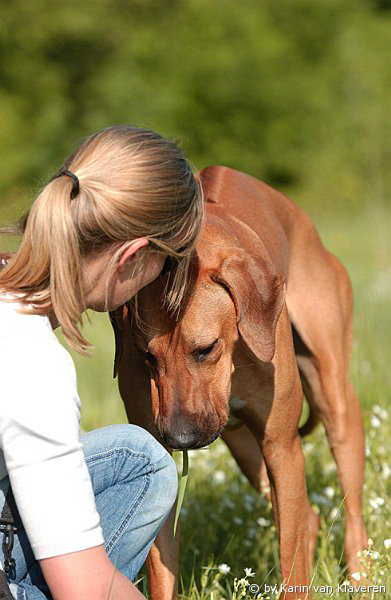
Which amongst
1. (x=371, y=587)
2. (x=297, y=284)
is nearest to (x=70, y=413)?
(x=371, y=587)

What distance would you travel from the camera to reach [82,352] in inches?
101

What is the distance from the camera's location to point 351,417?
14.7 feet

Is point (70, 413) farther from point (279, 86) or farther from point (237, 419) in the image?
point (279, 86)

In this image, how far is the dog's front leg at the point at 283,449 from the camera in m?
3.56

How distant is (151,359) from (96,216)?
92cm

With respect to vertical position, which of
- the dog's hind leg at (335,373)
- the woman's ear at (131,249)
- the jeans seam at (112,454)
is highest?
the woman's ear at (131,249)

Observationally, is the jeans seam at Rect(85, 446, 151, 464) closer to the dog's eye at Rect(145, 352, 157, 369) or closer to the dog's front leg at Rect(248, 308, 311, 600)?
the dog's eye at Rect(145, 352, 157, 369)

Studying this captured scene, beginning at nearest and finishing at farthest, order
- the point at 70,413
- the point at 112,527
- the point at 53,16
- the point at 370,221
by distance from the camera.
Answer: the point at 70,413
the point at 112,527
the point at 370,221
the point at 53,16

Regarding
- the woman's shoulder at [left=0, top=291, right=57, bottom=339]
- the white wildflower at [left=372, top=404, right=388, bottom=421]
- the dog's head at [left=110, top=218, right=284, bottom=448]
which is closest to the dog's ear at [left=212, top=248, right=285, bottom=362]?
the dog's head at [left=110, top=218, right=284, bottom=448]

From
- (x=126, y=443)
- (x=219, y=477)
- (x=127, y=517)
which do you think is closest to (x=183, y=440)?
(x=126, y=443)

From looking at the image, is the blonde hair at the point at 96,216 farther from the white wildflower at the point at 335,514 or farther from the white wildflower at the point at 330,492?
the white wildflower at the point at 330,492

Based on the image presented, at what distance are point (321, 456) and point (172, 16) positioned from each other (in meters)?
20.3

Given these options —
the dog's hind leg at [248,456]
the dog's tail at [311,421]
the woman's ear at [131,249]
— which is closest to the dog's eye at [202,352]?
the woman's ear at [131,249]

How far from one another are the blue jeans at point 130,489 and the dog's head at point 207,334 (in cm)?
19
